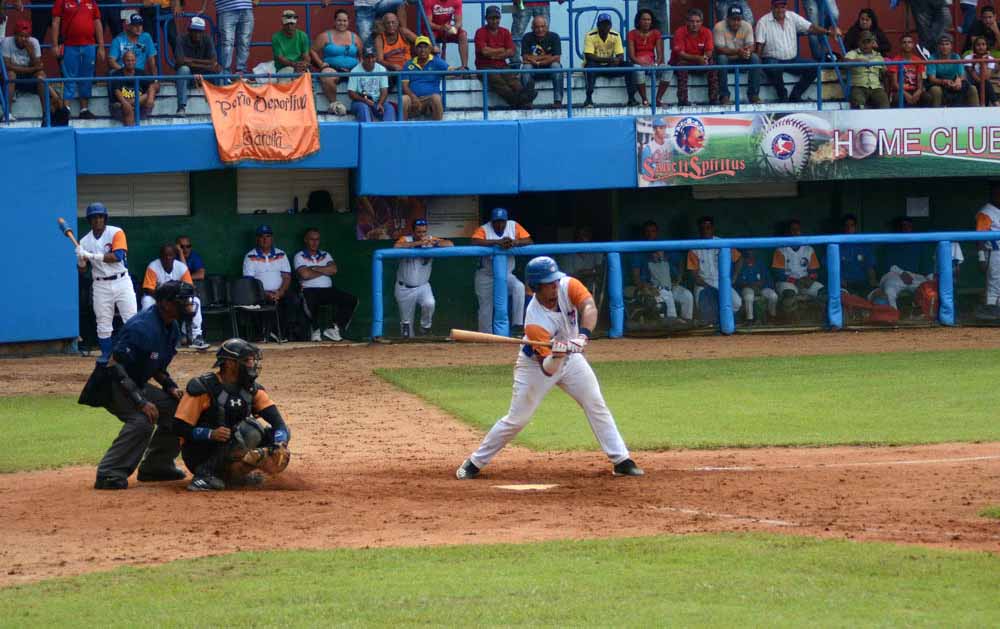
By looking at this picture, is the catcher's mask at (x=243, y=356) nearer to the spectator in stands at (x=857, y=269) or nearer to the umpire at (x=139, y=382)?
the umpire at (x=139, y=382)

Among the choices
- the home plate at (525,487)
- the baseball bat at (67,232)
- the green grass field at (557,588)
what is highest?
the baseball bat at (67,232)

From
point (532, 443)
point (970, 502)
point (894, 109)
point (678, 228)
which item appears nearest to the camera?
point (970, 502)

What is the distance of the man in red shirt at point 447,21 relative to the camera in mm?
24250

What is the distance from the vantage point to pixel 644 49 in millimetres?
24078

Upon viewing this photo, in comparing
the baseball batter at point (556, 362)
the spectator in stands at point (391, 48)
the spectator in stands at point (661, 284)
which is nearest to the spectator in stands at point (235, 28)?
the spectator in stands at point (391, 48)

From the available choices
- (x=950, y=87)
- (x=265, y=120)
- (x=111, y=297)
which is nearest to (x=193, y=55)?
(x=265, y=120)

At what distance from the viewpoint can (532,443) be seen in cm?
1372

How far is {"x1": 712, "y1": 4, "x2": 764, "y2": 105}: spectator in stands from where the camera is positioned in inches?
945

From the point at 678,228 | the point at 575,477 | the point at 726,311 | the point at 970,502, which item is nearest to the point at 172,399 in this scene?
the point at 575,477

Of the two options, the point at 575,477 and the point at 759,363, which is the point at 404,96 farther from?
the point at 575,477

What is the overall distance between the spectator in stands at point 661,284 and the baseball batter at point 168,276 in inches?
261

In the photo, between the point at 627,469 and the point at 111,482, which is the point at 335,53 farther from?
the point at 627,469

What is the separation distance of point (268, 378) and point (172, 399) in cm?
740

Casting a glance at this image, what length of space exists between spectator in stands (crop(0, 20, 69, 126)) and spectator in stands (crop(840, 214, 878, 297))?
1211cm
